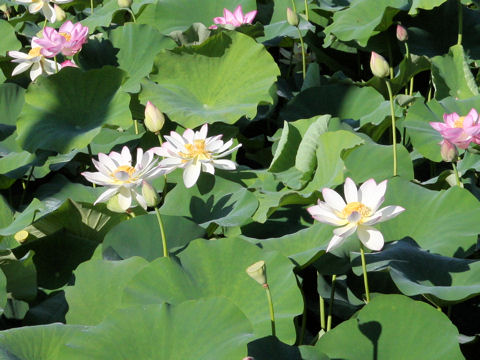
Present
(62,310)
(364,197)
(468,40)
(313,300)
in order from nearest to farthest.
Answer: (364,197) → (62,310) → (313,300) → (468,40)

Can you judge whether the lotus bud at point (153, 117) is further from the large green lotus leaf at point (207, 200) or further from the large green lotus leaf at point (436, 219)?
the large green lotus leaf at point (436, 219)

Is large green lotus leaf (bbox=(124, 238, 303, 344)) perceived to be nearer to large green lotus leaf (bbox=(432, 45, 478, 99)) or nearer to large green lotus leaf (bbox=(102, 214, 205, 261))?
large green lotus leaf (bbox=(102, 214, 205, 261))

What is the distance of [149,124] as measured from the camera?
5.17ft

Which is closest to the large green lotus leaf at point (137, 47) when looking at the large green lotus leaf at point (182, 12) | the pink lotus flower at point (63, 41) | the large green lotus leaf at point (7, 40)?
the pink lotus flower at point (63, 41)

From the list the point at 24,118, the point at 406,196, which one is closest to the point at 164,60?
the point at 24,118

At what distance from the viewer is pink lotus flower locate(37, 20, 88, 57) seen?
196 cm

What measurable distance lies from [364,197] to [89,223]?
608 mm

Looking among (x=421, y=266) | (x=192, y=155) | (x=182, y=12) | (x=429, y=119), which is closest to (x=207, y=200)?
(x=192, y=155)

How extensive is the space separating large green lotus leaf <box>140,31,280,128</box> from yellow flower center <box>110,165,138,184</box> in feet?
1.66

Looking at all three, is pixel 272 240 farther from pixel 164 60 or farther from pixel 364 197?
pixel 164 60

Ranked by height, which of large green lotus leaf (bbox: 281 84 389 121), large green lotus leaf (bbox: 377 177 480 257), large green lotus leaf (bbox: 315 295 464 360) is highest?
large green lotus leaf (bbox: 315 295 464 360)

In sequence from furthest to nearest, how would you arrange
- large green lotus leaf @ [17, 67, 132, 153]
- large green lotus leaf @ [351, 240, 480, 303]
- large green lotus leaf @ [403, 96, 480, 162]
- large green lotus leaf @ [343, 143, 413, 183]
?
large green lotus leaf @ [17, 67, 132, 153], large green lotus leaf @ [403, 96, 480, 162], large green lotus leaf @ [343, 143, 413, 183], large green lotus leaf @ [351, 240, 480, 303]

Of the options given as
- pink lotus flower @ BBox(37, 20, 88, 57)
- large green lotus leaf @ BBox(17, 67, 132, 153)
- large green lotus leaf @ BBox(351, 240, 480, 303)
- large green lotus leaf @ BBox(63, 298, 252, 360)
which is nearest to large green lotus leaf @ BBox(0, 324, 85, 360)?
large green lotus leaf @ BBox(63, 298, 252, 360)

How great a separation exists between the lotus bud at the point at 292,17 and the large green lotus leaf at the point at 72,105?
52cm
